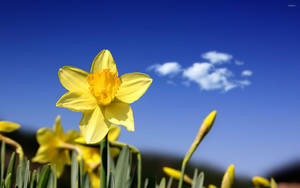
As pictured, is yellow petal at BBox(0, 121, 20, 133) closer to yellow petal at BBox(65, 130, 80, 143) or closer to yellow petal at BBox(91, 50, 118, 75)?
yellow petal at BBox(65, 130, 80, 143)

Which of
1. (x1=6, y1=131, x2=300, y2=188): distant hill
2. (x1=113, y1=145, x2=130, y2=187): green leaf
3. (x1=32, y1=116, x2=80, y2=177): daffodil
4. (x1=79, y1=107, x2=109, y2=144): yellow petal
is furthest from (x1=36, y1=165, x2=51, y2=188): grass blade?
(x1=6, y1=131, x2=300, y2=188): distant hill

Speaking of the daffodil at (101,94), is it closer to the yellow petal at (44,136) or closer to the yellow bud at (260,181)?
the yellow bud at (260,181)

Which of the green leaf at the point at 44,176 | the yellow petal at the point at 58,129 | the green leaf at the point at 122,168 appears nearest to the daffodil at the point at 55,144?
the yellow petal at the point at 58,129

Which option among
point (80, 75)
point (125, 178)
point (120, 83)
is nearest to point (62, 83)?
point (80, 75)

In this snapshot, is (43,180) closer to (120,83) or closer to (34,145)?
(120,83)

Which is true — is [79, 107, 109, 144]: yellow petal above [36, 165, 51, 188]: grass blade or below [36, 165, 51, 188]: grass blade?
above
